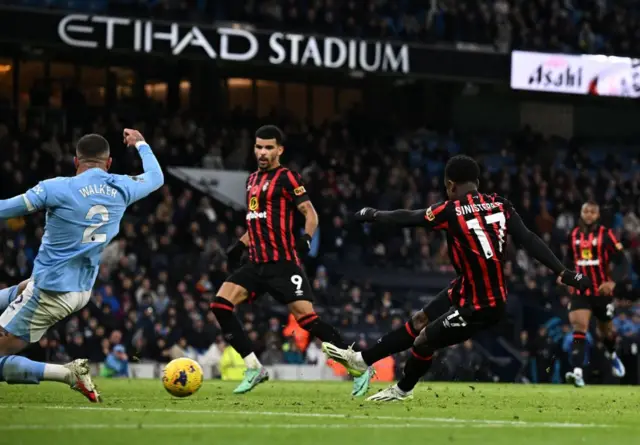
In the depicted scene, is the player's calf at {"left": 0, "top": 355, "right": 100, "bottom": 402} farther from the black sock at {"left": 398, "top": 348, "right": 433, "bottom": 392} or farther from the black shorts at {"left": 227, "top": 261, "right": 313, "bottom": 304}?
the black shorts at {"left": 227, "top": 261, "right": 313, "bottom": 304}

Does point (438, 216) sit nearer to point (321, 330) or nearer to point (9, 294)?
point (321, 330)

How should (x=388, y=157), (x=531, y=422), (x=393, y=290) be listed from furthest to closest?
(x=388, y=157) → (x=393, y=290) → (x=531, y=422)

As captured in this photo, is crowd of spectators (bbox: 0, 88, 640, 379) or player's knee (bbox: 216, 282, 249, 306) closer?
player's knee (bbox: 216, 282, 249, 306)

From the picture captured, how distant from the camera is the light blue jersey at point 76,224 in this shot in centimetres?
1013

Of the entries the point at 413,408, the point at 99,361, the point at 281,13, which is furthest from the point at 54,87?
the point at 413,408

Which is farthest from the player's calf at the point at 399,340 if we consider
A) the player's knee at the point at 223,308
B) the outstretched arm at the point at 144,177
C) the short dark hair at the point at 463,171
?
the outstretched arm at the point at 144,177

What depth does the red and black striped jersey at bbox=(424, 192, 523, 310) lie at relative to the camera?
1064cm

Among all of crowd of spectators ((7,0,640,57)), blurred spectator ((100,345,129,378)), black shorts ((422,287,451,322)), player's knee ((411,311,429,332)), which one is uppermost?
crowd of spectators ((7,0,640,57))

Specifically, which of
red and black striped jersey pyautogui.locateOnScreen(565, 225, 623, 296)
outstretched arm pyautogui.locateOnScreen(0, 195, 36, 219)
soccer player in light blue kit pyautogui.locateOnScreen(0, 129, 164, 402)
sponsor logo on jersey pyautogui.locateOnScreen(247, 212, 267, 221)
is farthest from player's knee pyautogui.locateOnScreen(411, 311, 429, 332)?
red and black striped jersey pyautogui.locateOnScreen(565, 225, 623, 296)

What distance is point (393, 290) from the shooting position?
92.3ft

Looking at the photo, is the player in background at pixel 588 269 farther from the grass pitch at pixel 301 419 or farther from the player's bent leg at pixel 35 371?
the player's bent leg at pixel 35 371

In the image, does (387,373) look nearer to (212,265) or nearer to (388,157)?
(212,265)

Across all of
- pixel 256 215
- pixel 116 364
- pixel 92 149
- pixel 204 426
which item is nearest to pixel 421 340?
pixel 256 215

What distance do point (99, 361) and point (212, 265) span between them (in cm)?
423
